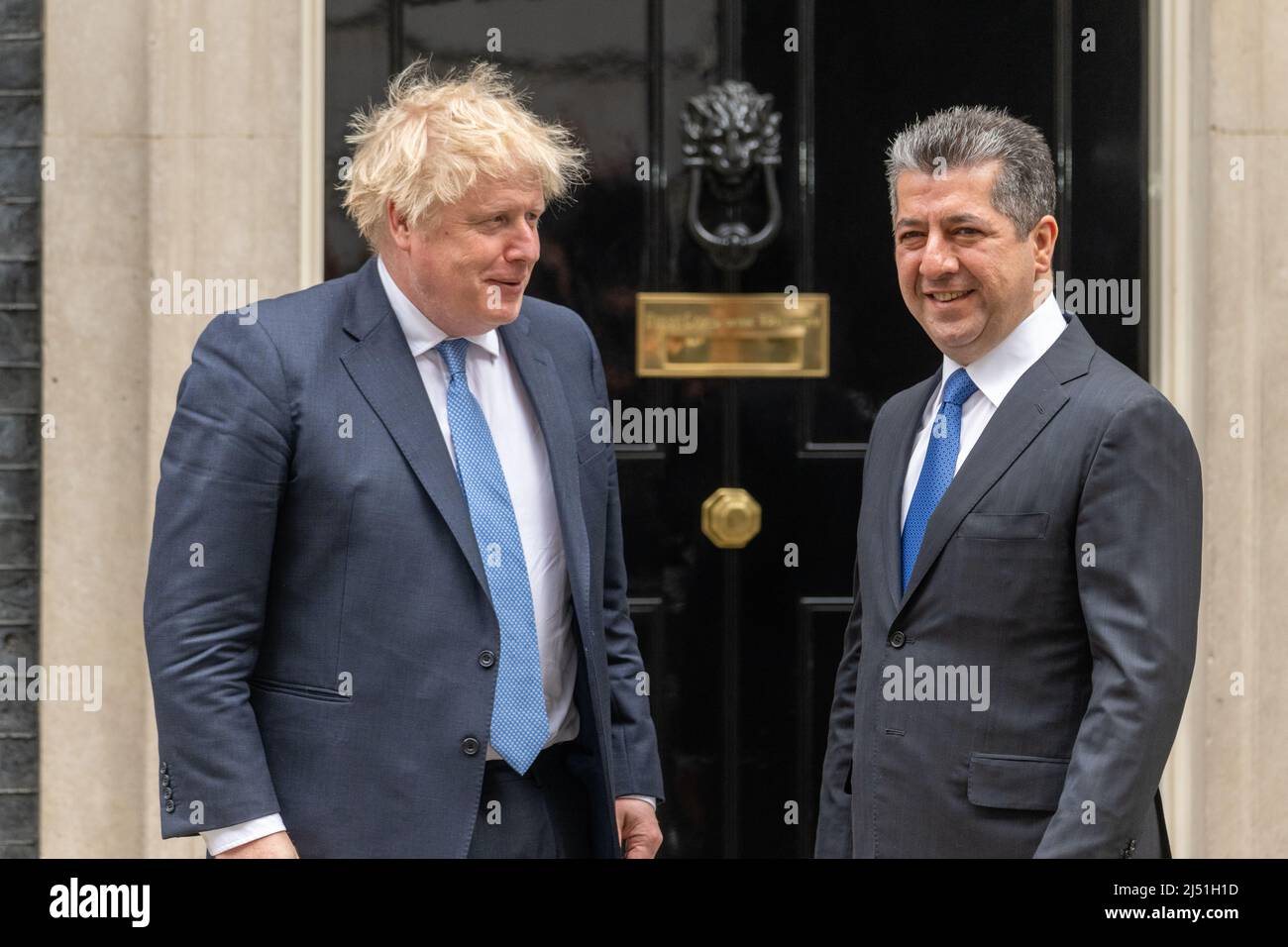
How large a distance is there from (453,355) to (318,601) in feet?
1.62

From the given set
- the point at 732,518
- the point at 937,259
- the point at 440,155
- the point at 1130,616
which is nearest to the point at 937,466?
the point at 937,259

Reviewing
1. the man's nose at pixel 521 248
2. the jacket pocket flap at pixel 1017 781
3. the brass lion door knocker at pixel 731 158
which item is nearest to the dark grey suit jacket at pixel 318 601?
the man's nose at pixel 521 248

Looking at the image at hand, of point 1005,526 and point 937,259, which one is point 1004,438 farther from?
point 937,259

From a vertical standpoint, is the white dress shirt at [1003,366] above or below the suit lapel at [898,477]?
above

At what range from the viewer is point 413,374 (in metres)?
2.69

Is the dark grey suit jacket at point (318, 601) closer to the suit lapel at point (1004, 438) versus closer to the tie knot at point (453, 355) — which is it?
the tie knot at point (453, 355)

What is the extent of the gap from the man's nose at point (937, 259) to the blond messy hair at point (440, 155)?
65 centimetres

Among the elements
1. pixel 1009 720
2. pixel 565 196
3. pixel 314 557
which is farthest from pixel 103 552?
pixel 1009 720

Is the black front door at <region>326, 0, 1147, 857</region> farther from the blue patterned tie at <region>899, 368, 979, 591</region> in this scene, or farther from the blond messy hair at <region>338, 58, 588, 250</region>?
the blue patterned tie at <region>899, 368, 979, 591</region>

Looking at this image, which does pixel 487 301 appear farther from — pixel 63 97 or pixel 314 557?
pixel 63 97

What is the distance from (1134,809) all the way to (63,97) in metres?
3.19

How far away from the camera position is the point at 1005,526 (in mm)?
2412

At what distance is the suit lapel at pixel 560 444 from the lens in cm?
273

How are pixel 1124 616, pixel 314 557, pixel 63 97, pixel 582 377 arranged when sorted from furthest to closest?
pixel 63 97
pixel 582 377
pixel 314 557
pixel 1124 616
